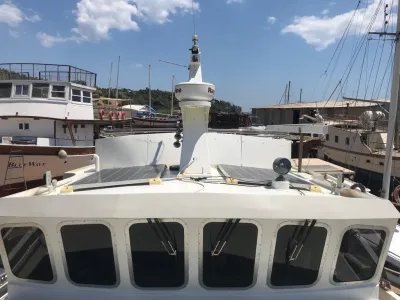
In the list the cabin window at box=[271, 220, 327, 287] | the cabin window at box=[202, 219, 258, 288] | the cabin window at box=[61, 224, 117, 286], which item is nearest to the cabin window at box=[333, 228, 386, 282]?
the cabin window at box=[271, 220, 327, 287]

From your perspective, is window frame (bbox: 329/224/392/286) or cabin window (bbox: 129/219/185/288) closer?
cabin window (bbox: 129/219/185/288)

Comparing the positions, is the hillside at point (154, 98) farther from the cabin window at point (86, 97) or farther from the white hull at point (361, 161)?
the cabin window at point (86, 97)

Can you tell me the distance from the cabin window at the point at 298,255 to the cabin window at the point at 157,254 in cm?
114

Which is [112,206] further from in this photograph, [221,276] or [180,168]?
[180,168]

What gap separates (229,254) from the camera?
4.13m

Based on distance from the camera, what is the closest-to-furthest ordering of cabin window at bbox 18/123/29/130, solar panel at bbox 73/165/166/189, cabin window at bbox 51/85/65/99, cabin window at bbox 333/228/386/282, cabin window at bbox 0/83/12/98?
cabin window at bbox 333/228/386/282 → solar panel at bbox 73/165/166/189 → cabin window at bbox 18/123/29/130 → cabin window at bbox 0/83/12/98 → cabin window at bbox 51/85/65/99

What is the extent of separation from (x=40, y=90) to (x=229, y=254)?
20173 mm

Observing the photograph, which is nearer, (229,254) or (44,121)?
(229,254)

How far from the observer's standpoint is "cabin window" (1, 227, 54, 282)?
4.16 m

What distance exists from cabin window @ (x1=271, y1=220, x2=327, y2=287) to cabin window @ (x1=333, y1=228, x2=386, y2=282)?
0.32 m

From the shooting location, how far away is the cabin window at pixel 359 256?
4371 millimetres

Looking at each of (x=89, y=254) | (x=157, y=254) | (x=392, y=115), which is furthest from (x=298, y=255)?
(x=392, y=115)

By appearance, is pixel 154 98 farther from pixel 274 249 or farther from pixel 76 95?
pixel 274 249

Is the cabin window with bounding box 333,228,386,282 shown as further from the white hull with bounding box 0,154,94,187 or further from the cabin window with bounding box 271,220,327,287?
the white hull with bounding box 0,154,94,187
